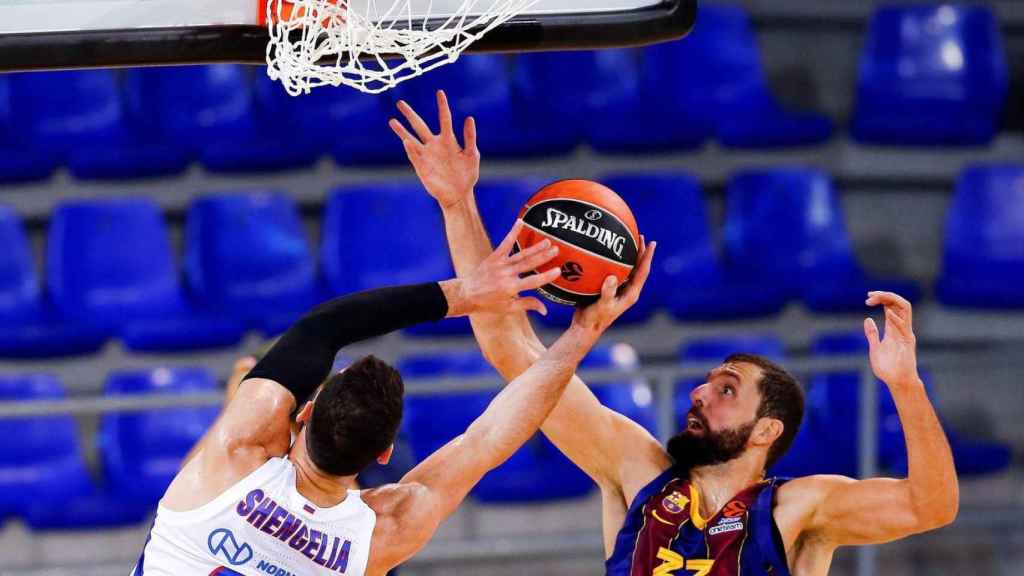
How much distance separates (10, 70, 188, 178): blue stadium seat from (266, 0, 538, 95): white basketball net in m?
3.75

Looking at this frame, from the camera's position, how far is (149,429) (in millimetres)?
6156

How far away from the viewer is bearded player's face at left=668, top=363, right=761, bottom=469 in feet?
11.8

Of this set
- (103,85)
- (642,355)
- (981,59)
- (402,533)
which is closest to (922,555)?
(642,355)

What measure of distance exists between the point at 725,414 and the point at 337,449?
1066 millimetres

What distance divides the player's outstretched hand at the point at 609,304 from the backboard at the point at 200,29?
50 centimetres

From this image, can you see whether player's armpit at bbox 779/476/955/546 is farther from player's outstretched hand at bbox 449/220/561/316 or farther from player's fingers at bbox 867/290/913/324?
player's outstretched hand at bbox 449/220/561/316

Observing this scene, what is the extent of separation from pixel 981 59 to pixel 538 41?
4.94 metres

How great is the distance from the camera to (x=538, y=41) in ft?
10.6

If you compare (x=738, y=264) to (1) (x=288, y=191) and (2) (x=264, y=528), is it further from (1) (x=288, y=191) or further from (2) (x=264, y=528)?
(2) (x=264, y=528)

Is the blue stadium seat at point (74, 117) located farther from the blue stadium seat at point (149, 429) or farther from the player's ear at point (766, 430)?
the player's ear at point (766, 430)

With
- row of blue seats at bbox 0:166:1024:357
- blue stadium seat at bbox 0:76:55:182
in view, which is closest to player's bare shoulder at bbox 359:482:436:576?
row of blue seats at bbox 0:166:1024:357

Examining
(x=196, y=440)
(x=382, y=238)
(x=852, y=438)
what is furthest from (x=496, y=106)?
(x=852, y=438)

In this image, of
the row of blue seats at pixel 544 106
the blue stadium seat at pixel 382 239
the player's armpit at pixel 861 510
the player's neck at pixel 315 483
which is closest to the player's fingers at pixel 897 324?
the player's armpit at pixel 861 510

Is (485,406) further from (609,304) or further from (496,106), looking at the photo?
(609,304)
